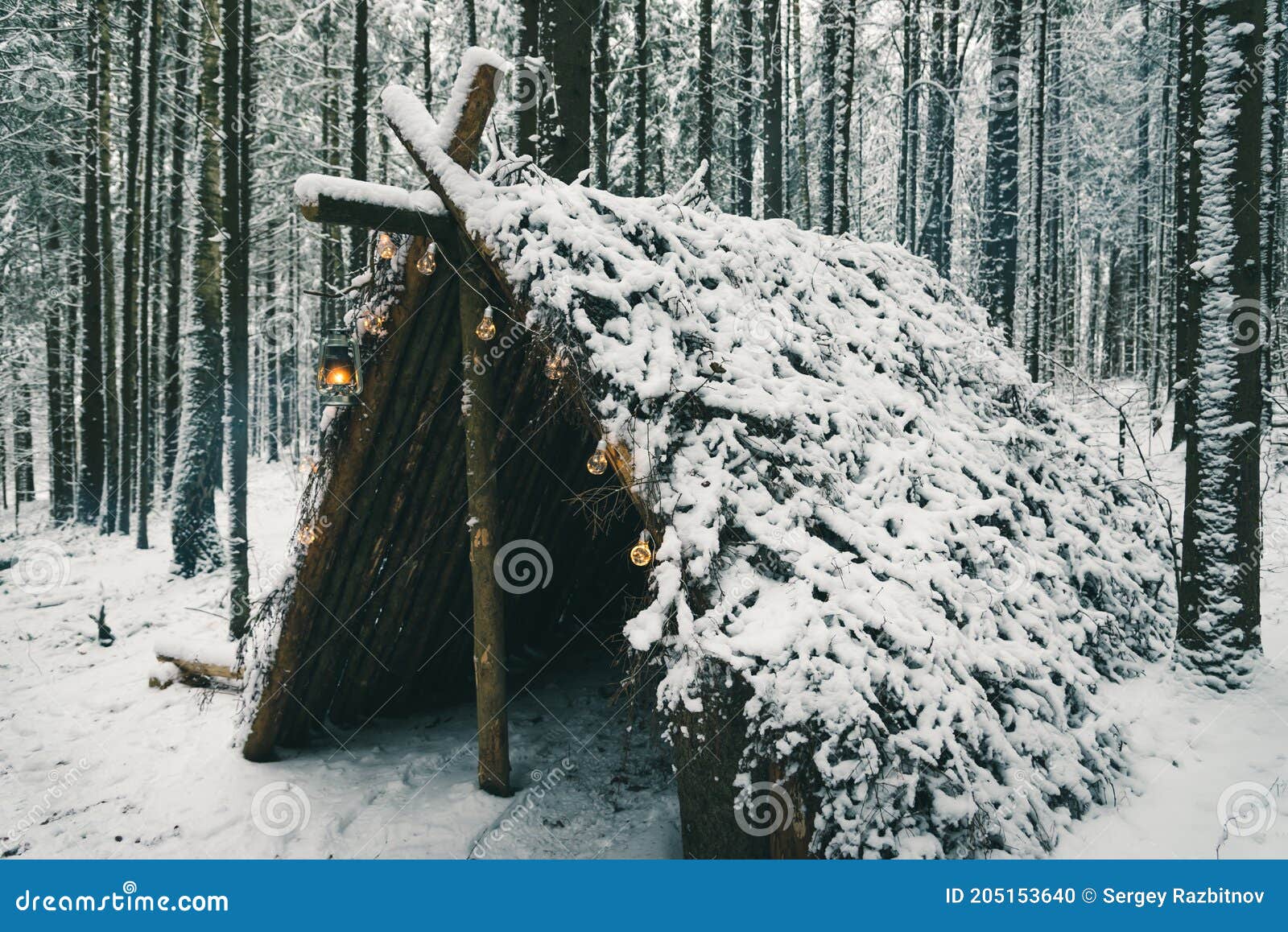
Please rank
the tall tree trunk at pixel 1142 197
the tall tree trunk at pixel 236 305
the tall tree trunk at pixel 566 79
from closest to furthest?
1. the tall tree trunk at pixel 566 79
2. the tall tree trunk at pixel 236 305
3. the tall tree trunk at pixel 1142 197

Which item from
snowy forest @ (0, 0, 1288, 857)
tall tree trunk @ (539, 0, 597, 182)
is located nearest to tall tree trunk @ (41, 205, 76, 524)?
snowy forest @ (0, 0, 1288, 857)

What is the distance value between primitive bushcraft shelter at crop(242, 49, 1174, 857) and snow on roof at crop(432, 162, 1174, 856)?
0.02 meters

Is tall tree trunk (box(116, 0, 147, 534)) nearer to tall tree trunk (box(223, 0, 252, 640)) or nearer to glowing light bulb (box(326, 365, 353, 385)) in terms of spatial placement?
tall tree trunk (box(223, 0, 252, 640))

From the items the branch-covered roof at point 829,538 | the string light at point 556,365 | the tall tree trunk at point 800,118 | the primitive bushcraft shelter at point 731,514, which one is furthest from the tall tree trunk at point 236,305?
the tall tree trunk at point 800,118

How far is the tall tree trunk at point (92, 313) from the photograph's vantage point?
11.1 metres

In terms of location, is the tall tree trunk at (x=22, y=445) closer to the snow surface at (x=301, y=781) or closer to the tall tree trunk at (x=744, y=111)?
the snow surface at (x=301, y=781)

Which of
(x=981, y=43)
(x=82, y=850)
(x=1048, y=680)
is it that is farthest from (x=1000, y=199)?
(x=82, y=850)

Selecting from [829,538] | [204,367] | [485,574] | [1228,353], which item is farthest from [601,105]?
[829,538]

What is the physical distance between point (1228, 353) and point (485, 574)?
4.64m

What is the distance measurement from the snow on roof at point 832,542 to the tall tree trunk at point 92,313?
11.6m

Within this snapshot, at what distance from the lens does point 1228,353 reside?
4.02m

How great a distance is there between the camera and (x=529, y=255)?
3.21m

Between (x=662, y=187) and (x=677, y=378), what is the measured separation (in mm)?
15272

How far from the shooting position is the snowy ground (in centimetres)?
323
